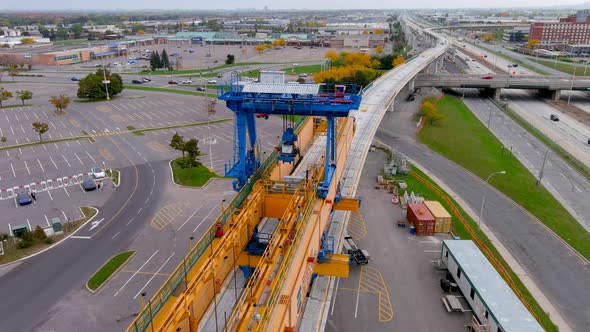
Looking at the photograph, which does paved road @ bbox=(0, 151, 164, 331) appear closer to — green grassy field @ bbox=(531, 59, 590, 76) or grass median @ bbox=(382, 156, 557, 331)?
grass median @ bbox=(382, 156, 557, 331)

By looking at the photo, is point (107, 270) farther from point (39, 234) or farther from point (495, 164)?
point (495, 164)

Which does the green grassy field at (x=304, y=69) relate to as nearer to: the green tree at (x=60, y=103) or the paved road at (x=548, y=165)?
the paved road at (x=548, y=165)

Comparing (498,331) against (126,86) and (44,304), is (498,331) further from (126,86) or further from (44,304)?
(126,86)

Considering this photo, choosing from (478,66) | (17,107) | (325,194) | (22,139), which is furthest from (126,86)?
(478,66)

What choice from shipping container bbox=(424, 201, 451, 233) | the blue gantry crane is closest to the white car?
the blue gantry crane

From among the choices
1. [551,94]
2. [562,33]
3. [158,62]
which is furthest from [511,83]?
[562,33]

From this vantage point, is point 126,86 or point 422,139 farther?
point 126,86

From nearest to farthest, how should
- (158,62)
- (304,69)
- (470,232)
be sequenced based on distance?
(470,232) < (304,69) < (158,62)
